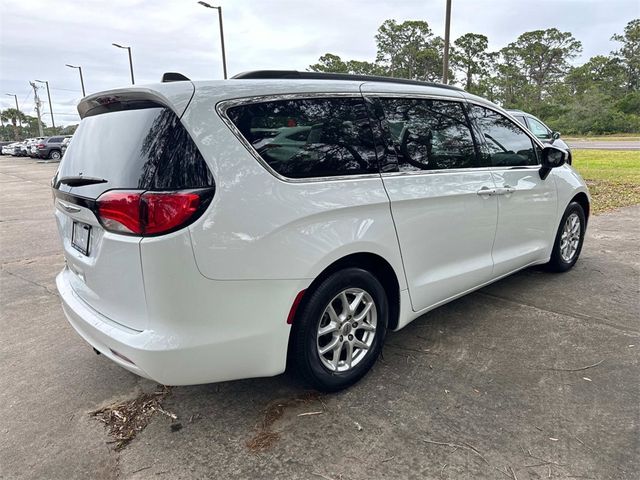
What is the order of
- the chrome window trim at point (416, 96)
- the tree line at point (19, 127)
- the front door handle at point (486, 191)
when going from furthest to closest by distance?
1. the tree line at point (19, 127)
2. the front door handle at point (486, 191)
3. the chrome window trim at point (416, 96)

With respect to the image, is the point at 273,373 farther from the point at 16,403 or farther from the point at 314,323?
the point at 16,403

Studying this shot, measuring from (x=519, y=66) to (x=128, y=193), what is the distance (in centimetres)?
7121

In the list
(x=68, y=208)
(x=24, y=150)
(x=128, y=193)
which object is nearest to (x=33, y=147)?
(x=24, y=150)

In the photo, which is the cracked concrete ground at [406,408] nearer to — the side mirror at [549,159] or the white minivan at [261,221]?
the white minivan at [261,221]

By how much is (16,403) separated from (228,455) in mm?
1439

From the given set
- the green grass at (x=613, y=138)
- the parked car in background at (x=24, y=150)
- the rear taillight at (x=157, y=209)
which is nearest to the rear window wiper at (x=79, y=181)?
the rear taillight at (x=157, y=209)

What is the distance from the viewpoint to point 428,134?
10.1 feet

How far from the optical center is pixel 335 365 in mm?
2641

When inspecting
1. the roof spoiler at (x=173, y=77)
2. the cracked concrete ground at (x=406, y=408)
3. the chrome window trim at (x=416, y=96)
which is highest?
the roof spoiler at (x=173, y=77)

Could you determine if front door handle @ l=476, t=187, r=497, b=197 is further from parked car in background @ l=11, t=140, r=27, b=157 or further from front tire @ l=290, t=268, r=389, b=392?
parked car in background @ l=11, t=140, r=27, b=157

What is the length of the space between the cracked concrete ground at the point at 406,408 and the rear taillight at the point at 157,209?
3.71 ft

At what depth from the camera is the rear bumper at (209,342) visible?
205 cm

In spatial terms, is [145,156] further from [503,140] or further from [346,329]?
[503,140]

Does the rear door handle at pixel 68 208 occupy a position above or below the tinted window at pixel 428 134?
below
